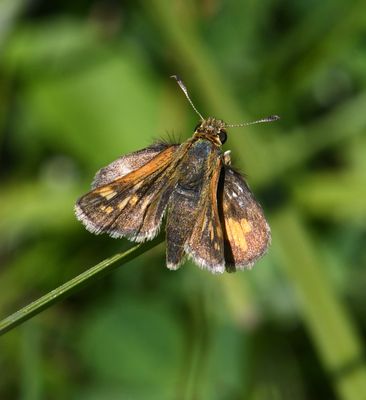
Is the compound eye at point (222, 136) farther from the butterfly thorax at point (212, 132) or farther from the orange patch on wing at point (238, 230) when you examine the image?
the orange patch on wing at point (238, 230)

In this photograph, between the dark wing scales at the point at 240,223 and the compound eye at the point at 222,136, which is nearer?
the dark wing scales at the point at 240,223

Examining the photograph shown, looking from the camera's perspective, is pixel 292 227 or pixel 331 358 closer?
pixel 331 358

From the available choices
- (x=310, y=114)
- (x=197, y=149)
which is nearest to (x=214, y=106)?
(x=310, y=114)

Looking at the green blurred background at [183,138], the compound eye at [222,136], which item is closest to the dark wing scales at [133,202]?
the compound eye at [222,136]

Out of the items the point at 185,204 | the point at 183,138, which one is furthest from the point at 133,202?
the point at 183,138

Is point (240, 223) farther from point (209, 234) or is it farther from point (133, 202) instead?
point (133, 202)

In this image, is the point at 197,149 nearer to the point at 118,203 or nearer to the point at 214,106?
the point at 118,203

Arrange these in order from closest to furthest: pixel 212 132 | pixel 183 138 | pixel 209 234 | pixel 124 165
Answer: pixel 209 234
pixel 124 165
pixel 212 132
pixel 183 138

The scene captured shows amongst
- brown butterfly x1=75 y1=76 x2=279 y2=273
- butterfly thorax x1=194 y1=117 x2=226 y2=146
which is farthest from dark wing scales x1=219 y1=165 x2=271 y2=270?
butterfly thorax x1=194 y1=117 x2=226 y2=146
